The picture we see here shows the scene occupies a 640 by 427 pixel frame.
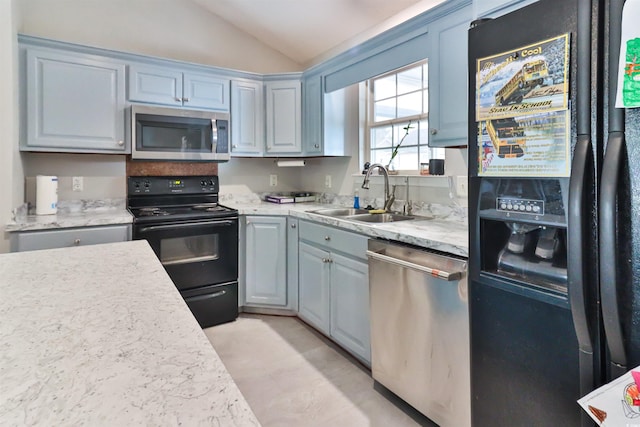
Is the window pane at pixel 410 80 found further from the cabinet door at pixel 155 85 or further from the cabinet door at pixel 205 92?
the cabinet door at pixel 155 85

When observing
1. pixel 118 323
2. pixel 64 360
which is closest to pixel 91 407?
pixel 64 360

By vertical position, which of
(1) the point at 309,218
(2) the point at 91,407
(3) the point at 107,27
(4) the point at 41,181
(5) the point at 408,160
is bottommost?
(2) the point at 91,407

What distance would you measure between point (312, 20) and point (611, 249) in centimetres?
292

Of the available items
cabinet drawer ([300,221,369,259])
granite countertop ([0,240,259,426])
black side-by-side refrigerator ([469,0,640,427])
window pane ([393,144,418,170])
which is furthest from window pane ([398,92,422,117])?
granite countertop ([0,240,259,426])

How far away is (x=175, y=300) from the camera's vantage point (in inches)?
35.3

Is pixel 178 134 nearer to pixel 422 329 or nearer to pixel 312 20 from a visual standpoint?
pixel 312 20

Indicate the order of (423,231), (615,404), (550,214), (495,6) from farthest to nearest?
(423,231) → (495,6) → (550,214) → (615,404)

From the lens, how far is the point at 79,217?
260 cm

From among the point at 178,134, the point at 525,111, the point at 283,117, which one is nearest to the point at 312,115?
the point at 283,117

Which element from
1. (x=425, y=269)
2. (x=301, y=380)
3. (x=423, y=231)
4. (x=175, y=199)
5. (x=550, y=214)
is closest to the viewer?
(x=550, y=214)

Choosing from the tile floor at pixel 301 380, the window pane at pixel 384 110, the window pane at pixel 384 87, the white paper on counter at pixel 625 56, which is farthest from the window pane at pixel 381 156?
the white paper on counter at pixel 625 56

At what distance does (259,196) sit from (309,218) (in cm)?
121

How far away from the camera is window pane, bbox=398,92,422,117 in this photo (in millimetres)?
2732

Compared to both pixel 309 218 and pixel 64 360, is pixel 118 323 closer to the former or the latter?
pixel 64 360
